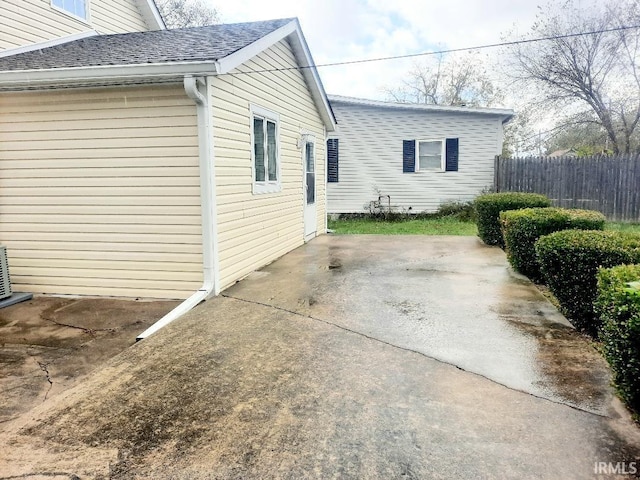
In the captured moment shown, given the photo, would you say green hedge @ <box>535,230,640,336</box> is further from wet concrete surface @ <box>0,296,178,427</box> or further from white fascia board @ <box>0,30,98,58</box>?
white fascia board @ <box>0,30,98,58</box>

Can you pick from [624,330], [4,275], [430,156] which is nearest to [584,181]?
[430,156]

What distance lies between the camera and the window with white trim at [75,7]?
8.09m

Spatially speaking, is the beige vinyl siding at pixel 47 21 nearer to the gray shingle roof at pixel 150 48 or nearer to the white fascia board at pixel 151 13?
the white fascia board at pixel 151 13

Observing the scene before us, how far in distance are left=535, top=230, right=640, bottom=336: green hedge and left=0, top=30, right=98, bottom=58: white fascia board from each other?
319 inches

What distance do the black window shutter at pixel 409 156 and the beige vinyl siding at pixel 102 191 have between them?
10.3m

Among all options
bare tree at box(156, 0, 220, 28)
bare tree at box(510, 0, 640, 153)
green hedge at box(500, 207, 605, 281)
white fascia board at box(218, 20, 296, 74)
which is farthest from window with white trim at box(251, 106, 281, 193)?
bare tree at box(156, 0, 220, 28)

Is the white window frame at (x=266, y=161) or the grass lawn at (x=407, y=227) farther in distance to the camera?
the grass lawn at (x=407, y=227)

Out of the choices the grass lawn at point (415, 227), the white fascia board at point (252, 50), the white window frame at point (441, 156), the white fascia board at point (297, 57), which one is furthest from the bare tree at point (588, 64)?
the white fascia board at point (252, 50)

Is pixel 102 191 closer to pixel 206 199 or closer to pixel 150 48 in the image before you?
pixel 206 199

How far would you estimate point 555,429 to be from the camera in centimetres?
254

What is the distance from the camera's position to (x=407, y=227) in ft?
41.8

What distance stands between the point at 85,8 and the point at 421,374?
374 inches

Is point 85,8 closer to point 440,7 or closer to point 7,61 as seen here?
point 7,61

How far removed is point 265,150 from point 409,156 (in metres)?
8.36
